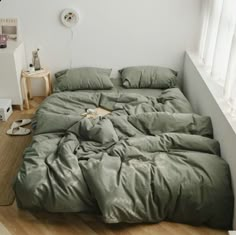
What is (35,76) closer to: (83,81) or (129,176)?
(83,81)

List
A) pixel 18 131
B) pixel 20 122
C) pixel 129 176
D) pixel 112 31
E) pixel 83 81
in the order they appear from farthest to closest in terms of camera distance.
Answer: pixel 112 31
pixel 83 81
pixel 20 122
pixel 18 131
pixel 129 176

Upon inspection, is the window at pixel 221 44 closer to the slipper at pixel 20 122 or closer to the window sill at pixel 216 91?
the window sill at pixel 216 91

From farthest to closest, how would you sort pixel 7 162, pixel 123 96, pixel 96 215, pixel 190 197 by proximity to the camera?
1. pixel 123 96
2. pixel 7 162
3. pixel 96 215
4. pixel 190 197

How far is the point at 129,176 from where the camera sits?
1848 millimetres

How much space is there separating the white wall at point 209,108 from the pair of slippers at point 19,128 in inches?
66.0

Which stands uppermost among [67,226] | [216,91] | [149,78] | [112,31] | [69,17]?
[69,17]

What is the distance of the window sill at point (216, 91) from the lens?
79.0 inches

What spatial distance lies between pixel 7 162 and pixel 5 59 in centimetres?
120

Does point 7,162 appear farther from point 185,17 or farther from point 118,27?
point 185,17

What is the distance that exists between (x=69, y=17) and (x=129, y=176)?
224 centimetres

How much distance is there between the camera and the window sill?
201 cm

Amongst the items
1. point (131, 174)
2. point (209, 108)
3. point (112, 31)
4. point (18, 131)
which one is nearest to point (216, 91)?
point (209, 108)

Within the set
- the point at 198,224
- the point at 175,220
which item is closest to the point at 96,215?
the point at 175,220

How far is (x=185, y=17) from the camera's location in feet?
11.3
